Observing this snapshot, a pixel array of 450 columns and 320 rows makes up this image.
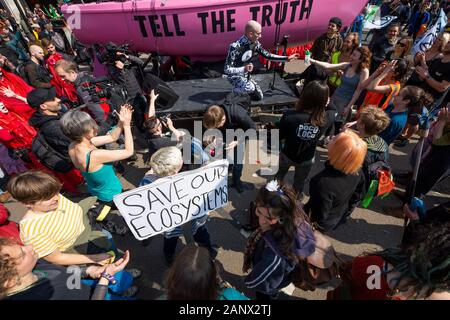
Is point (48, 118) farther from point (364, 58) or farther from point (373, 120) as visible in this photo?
point (364, 58)

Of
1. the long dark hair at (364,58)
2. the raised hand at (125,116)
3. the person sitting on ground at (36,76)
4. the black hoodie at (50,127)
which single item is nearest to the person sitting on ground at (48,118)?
the black hoodie at (50,127)

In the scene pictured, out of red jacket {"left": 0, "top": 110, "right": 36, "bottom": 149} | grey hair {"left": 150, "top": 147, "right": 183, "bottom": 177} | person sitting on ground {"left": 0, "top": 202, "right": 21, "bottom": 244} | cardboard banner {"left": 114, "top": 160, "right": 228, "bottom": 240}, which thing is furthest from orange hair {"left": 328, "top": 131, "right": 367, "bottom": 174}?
red jacket {"left": 0, "top": 110, "right": 36, "bottom": 149}

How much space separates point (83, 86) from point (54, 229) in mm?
A: 3462

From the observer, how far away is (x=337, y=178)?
2322 millimetres

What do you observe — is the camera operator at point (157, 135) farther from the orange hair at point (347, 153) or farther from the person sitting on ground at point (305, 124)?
the orange hair at point (347, 153)

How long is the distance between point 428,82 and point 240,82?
10.6ft

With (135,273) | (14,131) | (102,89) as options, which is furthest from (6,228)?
(102,89)

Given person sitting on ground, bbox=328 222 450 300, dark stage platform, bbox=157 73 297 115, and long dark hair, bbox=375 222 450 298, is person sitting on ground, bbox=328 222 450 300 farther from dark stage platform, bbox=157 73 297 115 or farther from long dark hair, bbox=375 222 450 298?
dark stage platform, bbox=157 73 297 115

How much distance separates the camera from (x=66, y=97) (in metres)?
4.89

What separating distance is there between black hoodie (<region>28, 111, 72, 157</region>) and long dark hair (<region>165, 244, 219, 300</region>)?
281 cm

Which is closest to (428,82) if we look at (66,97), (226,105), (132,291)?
(226,105)

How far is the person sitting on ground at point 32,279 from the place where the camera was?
61.1 inches
